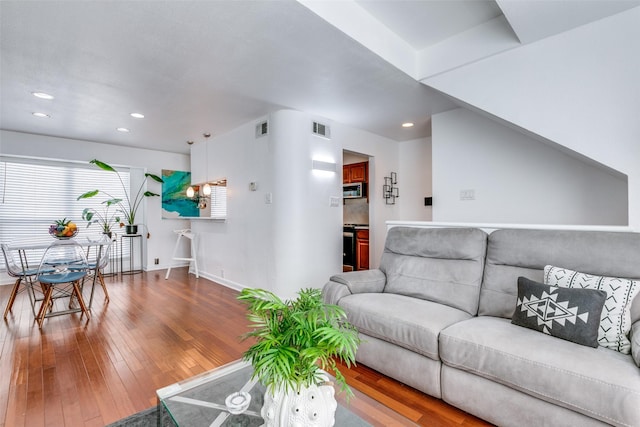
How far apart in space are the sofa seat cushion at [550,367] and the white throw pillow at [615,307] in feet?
0.23

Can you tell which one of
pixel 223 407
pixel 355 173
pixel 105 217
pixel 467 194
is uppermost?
pixel 355 173

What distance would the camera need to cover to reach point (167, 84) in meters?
3.00

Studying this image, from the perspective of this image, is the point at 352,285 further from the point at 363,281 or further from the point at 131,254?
the point at 131,254

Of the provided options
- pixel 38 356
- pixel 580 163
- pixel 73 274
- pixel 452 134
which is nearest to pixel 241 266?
pixel 73 274

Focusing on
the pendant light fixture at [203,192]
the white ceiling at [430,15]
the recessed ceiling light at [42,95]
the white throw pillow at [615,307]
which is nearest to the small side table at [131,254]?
the pendant light fixture at [203,192]

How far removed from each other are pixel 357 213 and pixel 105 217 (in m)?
4.86

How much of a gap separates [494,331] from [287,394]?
1332mm

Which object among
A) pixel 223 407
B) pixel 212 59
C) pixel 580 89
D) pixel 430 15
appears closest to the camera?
pixel 223 407

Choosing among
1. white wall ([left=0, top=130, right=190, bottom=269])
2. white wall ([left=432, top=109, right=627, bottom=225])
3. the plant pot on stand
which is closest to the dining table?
white wall ([left=0, top=130, right=190, bottom=269])

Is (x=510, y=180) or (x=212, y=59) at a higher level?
(x=212, y=59)

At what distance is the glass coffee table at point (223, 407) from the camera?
3.66ft

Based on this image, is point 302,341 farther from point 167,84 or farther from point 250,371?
point 167,84

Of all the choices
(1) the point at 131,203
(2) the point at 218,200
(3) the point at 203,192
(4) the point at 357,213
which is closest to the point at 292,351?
(3) the point at 203,192

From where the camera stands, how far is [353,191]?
564cm
